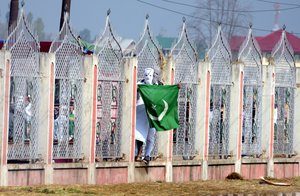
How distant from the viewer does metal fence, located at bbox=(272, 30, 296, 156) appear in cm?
2486

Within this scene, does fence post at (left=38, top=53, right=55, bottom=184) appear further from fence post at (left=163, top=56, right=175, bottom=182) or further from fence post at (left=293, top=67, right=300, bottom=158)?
fence post at (left=293, top=67, right=300, bottom=158)

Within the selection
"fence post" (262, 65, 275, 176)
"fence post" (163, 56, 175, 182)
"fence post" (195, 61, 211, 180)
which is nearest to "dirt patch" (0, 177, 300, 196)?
"fence post" (163, 56, 175, 182)

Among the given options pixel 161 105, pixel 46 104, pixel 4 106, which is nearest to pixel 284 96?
pixel 161 105

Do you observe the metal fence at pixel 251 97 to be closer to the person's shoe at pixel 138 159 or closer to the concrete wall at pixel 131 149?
the concrete wall at pixel 131 149

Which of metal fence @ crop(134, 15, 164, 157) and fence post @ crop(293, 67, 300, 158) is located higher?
metal fence @ crop(134, 15, 164, 157)

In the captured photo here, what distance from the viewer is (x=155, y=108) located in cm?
2177

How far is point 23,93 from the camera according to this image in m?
19.3

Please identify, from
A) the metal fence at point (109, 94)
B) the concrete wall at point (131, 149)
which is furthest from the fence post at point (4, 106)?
the metal fence at point (109, 94)

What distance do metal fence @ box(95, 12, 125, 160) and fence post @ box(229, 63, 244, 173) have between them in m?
3.34

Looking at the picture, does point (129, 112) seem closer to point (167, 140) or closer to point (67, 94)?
point (167, 140)

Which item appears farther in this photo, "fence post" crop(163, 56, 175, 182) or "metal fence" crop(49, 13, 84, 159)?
"fence post" crop(163, 56, 175, 182)

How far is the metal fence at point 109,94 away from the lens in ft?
68.0

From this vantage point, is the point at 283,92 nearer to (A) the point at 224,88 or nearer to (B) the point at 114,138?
(A) the point at 224,88

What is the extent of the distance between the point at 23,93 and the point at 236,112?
591cm
